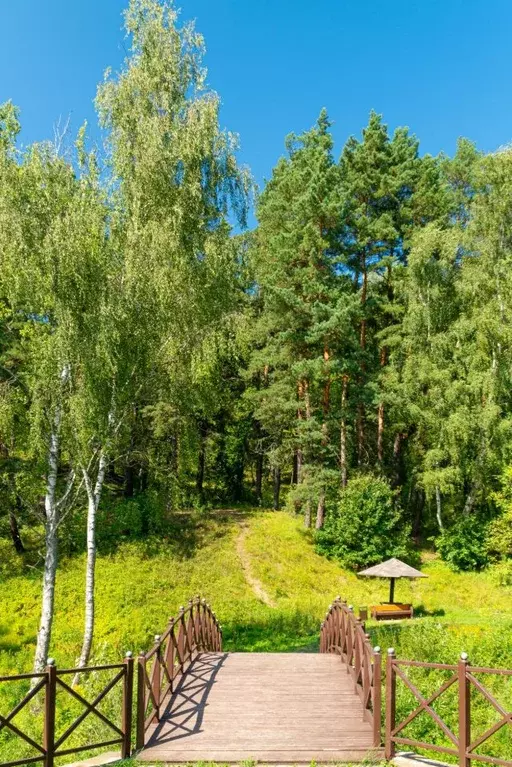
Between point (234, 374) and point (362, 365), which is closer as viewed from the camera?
point (362, 365)

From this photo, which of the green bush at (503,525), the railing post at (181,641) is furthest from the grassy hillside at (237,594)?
the railing post at (181,641)

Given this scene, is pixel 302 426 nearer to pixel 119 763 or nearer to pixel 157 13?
pixel 157 13

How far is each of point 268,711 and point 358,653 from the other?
1.82 meters

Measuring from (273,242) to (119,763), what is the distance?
20.4m

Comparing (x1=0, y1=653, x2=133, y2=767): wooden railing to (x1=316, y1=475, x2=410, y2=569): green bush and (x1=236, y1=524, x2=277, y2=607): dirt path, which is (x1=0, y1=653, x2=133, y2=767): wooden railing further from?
(x1=316, y1=475, x2=410, y2=569): green bush

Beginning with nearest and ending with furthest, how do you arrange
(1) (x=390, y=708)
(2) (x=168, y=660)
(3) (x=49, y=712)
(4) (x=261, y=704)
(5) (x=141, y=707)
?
(3) (x=49, y=712) < (1) (x=390, y=708) < (5) (x=141, y=707) < (4) (x=261, y=704) < (2) (x=168, y=660)

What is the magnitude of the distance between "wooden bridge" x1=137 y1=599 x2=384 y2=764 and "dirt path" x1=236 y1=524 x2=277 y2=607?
8.34m

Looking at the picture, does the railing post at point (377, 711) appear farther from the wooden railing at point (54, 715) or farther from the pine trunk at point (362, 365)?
the pine trunk at point (362, 365)

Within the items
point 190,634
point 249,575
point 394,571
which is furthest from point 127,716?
point 249,575

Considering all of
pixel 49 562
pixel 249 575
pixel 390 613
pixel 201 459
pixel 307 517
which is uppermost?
pixel 201 459

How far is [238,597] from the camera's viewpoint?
61.3 feet

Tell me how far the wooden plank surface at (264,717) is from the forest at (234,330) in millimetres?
4372

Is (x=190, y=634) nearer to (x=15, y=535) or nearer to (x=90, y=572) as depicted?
(x=90, y=572)

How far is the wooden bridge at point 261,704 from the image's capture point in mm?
6379
